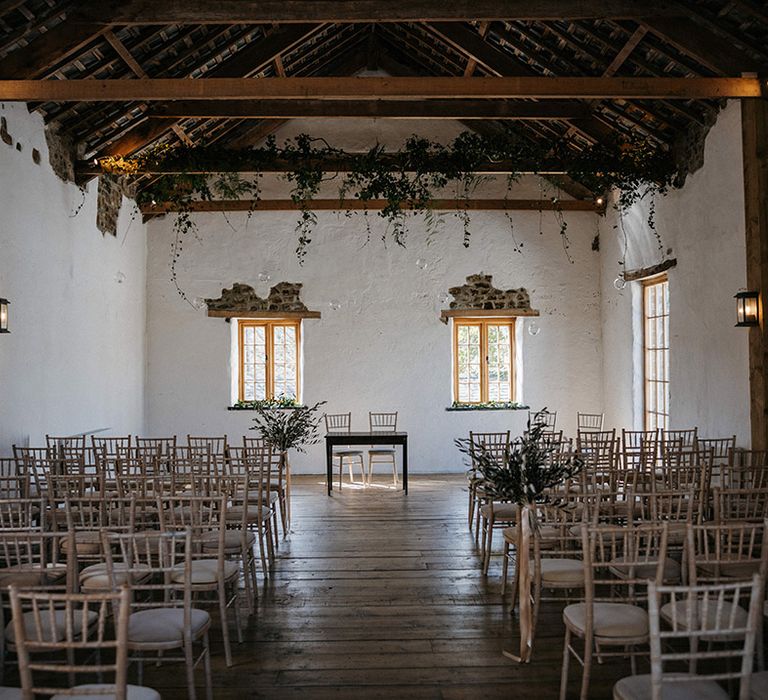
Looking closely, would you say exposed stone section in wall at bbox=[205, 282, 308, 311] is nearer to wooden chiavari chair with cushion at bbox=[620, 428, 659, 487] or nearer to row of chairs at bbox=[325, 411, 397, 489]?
row of chairs at bbox=[325, 411, 397, 489]

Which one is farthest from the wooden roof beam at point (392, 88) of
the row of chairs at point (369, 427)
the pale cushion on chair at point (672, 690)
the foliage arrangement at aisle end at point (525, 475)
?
the row of chairs at point (369, 427)

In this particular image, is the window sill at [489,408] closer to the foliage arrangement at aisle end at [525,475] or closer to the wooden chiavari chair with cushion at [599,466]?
the wooden chiavari chair with cushion at [599,466]

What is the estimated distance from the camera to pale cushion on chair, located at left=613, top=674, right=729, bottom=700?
2711 millimetres

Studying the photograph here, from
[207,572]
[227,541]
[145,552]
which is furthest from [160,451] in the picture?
[207,572]

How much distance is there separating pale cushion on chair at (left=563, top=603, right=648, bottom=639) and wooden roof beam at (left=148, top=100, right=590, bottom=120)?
678 cm

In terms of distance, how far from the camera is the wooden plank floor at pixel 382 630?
383 centimetres

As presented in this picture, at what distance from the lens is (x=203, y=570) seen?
13.7 feet

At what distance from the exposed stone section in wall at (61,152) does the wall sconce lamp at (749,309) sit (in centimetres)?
717

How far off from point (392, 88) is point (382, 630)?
437cm

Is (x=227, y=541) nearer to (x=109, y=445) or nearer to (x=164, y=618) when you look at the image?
(x=164, y=618)

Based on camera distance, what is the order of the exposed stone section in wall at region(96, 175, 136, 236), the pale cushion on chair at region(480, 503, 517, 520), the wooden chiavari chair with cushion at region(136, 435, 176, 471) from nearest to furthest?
1. the pale cushion on chair at region(480, 503, 517, 520)
2. the wooden chiavari chair with cushion at region(136, 435, 176, 471)
3. the exposed stone section in wall at region(96, 175, 136, 236)

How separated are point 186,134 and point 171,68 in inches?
76.3

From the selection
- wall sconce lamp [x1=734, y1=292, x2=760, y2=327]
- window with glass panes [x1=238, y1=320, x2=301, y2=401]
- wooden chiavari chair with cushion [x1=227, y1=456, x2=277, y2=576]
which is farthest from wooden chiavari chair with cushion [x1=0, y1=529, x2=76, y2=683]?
window with glass panes [x1=238, y1=320, x2=301, y2=401]

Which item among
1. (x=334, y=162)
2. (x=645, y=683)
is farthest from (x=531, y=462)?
(x=334, y=162)
